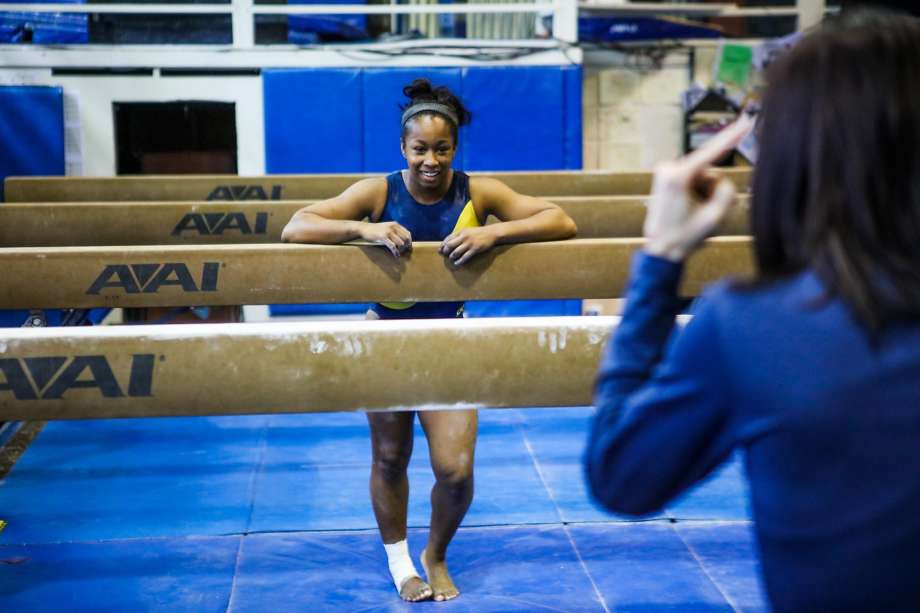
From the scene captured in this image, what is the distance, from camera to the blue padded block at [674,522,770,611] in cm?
343

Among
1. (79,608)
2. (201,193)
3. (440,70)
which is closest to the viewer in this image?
(79,608)

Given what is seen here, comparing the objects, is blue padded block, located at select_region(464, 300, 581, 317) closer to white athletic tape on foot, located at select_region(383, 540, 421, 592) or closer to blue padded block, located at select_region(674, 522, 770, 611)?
blue padded block, located at select_region(674, 522, 770, 611)

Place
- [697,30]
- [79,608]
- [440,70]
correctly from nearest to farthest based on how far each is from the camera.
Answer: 1. [79,608]
2. [440,70]
3. [697,30]

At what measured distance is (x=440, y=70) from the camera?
696cm

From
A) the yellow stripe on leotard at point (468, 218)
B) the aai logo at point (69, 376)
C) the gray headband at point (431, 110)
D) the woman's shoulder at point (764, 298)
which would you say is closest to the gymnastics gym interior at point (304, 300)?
the aai logo at point (69, 376)

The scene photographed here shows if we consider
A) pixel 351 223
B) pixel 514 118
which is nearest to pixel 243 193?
pixel 351 223

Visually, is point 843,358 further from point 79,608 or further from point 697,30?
point 697,30

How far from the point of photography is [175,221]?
12.9 ft

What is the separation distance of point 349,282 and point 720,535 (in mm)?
1879

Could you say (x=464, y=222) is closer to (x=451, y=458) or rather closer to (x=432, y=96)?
(x=432, y=96)

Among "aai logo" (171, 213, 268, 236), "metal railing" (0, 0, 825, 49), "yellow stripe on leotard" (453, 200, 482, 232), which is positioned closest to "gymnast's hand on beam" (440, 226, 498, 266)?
"yellow stripe on leotard" (453, 200, 482, 232)

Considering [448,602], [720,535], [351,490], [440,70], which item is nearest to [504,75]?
[440,70]

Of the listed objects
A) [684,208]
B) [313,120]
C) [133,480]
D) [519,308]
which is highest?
[313,120]

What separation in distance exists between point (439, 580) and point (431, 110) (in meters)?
1.59
